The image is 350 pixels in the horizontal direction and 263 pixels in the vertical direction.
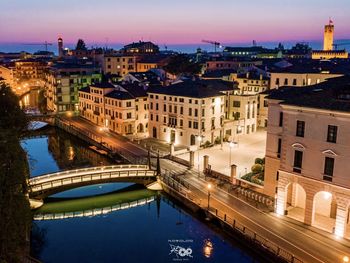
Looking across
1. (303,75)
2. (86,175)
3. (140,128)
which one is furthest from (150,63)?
(86,175)

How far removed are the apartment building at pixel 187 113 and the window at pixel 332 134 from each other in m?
34.7

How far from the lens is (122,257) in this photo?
3925 cm

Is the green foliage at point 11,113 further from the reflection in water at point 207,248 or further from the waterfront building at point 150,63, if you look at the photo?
the waterfront building at point 150,63

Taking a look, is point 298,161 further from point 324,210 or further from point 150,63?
point 150,63

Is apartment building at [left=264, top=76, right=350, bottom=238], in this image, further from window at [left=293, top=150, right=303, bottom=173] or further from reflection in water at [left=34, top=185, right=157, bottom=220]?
reflection in water at [left=34, top=185, right=157, bottom=220]

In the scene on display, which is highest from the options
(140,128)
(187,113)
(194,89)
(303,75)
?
(303,75)

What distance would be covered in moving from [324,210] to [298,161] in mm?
6363

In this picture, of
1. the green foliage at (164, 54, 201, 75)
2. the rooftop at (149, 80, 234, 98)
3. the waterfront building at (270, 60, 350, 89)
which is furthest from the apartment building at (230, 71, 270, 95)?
the green foliage at (164, 54, 201, 75)

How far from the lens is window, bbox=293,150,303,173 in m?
→ 41.0

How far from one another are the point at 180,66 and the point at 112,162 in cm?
5398

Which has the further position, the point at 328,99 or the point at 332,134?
the point at 328,99

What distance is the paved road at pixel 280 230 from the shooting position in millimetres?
35250

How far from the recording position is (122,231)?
148 feet

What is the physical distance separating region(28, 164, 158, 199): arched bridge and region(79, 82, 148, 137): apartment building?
27365 mm
